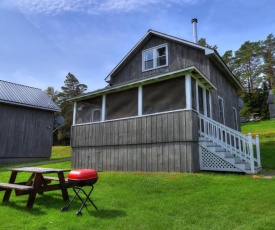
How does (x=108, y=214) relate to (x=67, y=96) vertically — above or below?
below

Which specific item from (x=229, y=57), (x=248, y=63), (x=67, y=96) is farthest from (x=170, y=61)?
(x=248, y=63)

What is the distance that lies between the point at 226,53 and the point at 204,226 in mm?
44545

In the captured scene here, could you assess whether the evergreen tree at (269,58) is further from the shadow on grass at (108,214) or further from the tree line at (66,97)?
the shadow on grass at (108,214)

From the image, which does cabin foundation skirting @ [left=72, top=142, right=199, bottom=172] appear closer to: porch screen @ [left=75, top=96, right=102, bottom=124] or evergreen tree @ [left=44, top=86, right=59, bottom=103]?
porch screen @ [left=75, top=96, right=102, bottom=124]

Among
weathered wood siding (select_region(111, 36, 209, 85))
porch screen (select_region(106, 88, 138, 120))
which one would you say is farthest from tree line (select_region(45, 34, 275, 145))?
porch screen (select_region(106, 88, 138, 120))

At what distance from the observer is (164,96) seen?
934 centimetres

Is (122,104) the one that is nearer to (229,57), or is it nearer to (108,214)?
(108,214)

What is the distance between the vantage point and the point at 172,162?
27.8 feet

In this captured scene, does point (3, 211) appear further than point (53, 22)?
No

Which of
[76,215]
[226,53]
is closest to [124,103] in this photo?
[76,215]

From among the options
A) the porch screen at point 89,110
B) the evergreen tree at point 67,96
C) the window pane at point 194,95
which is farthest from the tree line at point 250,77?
the window pane at point 194,95

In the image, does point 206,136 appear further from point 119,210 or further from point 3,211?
point 3,211

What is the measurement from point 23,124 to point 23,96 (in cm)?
234

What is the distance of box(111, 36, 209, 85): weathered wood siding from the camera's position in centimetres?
1207
